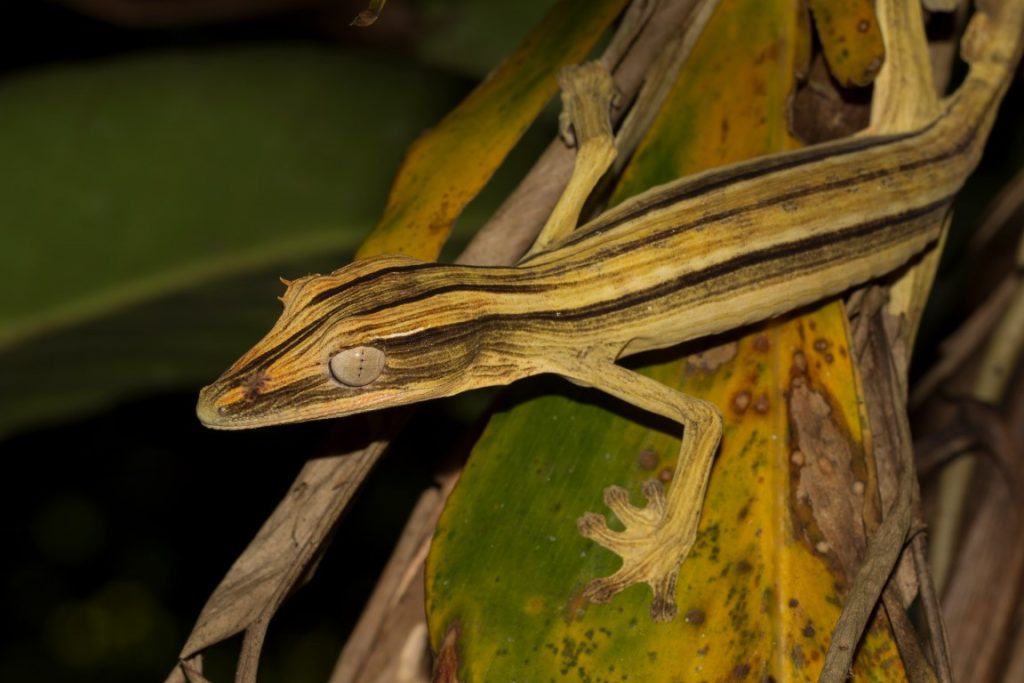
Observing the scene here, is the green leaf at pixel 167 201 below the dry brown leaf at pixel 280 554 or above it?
above

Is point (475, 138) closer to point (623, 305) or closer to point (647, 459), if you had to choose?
point (623, 305)

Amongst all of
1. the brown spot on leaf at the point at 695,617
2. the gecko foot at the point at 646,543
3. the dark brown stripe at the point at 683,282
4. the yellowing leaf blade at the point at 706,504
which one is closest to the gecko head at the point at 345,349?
the dark brown stripe at the point at 683,282

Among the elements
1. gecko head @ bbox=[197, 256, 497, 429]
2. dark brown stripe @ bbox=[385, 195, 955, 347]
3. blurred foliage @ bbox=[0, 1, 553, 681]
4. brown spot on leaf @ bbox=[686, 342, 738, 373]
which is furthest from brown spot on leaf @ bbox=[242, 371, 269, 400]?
blurred foliage @ bbox=[0, 1, 553, 681]

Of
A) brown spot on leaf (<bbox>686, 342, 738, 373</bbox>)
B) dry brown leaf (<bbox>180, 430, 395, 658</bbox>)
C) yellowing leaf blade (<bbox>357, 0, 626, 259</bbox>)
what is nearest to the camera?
dry brown leaf (<bbox>180, 430, 395, 658</bbox>)

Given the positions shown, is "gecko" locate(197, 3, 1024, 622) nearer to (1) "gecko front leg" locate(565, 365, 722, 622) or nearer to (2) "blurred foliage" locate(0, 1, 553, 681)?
(1) "gecko front leg" locate(565, 365, 722, 622)

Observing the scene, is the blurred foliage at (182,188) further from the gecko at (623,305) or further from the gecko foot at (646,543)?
the gecko foot at (646,543)

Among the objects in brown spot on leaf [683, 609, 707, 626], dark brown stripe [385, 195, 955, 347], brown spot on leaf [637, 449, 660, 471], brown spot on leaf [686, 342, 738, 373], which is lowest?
brown spot on leaf [683, 609, 707, 626]
